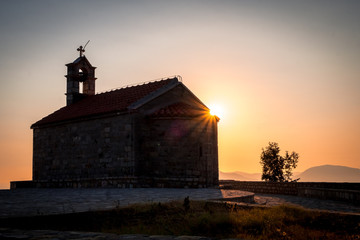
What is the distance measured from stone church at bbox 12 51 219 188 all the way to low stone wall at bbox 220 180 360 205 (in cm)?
248

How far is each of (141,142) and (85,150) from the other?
4314 millimetres

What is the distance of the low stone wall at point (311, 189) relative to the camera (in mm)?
15404

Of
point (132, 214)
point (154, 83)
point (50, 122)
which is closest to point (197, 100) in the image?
point (154, 83)

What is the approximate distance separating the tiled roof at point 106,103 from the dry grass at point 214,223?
12624 mm

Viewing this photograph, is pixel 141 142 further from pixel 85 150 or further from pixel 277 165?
pixel 277 165

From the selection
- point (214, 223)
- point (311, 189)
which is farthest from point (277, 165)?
point (214, 223)

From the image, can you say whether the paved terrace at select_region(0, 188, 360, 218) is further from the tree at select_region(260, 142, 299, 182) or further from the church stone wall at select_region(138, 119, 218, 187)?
the tree at select_region(260, 142, 299, 182)

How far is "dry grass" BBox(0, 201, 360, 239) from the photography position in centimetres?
647

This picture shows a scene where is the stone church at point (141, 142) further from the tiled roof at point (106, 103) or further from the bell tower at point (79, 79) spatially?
the bell tower at point (79, 79)

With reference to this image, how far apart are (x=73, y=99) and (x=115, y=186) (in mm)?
11407

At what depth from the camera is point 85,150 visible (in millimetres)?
22422

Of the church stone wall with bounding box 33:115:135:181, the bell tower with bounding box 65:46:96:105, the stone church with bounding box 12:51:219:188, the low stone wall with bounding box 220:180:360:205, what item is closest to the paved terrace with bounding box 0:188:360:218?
the low stone wall with bounding box 220:180:360:205

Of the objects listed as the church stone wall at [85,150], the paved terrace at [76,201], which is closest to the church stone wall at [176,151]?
the church stone wall at [85,150]

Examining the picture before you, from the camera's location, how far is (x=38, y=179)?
26266 mm
